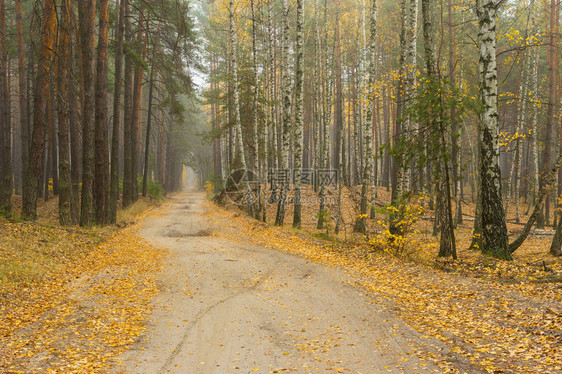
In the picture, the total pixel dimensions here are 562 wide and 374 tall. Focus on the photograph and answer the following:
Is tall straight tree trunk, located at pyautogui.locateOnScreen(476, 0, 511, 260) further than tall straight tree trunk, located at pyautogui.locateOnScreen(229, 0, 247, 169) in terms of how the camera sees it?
No

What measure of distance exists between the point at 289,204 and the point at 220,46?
17.8 meters

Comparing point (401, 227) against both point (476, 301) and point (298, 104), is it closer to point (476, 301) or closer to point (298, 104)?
point (476, 301)

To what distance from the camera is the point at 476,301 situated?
21.6 ft

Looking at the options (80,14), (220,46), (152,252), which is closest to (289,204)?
(152,252)

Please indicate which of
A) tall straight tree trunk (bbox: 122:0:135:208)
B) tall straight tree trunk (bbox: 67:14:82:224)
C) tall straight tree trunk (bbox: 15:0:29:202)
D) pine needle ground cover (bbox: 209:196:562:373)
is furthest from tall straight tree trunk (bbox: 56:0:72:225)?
pine needle ground cover (bbox: 209:196:562:373)

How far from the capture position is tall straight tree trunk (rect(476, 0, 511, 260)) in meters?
8.84

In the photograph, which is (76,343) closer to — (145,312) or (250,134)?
(145,312)

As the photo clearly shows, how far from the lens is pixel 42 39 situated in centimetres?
1203

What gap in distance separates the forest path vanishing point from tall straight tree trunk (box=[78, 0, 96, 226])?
572 cm

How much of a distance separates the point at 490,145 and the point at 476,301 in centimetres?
409

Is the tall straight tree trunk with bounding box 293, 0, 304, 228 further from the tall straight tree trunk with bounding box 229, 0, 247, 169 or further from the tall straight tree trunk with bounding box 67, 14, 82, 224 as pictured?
the tall straight tree trunk with bounding box 67, 14, 82, 224

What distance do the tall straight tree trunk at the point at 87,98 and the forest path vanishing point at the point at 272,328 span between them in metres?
5.72

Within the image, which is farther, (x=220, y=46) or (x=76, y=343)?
(x=220, y=46)

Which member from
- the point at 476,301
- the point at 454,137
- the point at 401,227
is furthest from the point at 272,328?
the point at 454,137
